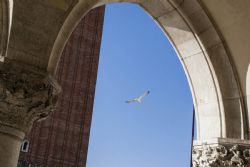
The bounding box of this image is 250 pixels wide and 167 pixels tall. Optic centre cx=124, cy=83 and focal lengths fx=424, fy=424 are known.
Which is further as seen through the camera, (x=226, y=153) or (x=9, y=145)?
(x=226, y=153)

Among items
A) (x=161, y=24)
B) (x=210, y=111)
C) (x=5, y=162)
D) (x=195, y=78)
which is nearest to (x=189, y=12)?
(x=161, y=24)

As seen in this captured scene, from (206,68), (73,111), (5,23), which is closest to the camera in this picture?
(5,23)

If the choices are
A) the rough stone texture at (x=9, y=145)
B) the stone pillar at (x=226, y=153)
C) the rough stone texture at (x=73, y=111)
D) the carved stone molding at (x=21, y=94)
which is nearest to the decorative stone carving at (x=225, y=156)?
the stone pillar at (x=226, y=153)

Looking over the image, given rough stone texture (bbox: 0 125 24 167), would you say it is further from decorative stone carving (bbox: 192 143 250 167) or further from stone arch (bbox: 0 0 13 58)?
decorative stone carving (bbox: 192 143 250 167)

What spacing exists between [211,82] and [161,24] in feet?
2.76

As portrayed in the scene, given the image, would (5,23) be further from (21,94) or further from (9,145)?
(9,145)

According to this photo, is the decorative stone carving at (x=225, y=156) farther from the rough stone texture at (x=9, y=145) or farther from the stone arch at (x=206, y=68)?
the rough stone texture at (x=9, y=145)

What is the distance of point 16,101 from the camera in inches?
116

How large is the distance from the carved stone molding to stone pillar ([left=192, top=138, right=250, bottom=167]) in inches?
75.1

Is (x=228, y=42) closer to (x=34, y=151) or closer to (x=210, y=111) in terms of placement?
(x=210, y=111)

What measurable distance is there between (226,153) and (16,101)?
223cm

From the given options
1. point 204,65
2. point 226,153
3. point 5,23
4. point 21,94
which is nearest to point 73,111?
point 204,65

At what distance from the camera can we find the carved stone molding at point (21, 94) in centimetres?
290

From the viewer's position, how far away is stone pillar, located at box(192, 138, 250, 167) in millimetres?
4145
